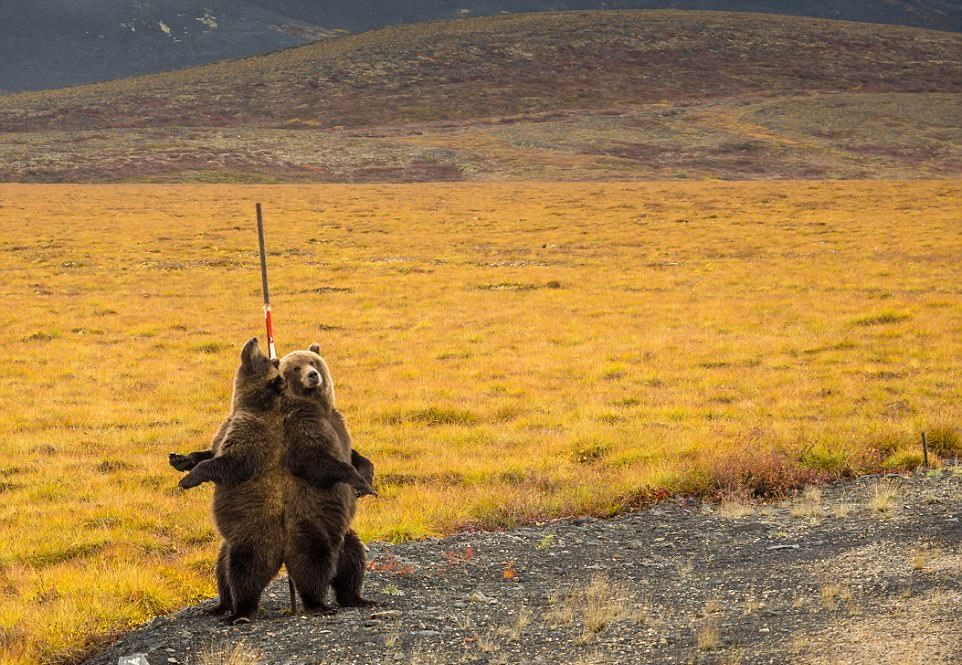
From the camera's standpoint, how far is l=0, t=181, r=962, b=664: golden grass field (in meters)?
11.2

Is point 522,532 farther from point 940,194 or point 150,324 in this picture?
point 940,194

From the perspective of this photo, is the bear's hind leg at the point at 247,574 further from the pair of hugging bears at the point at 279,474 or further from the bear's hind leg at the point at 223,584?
the bear's hind leg at the point at 223,584

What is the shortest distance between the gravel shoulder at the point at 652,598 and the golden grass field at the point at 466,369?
3.24 feet

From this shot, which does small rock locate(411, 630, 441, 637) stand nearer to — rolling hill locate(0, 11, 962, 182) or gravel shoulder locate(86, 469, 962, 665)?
gravel shoulder locate(86, 469, 962, 665)

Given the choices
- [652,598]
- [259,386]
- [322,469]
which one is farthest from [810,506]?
[259,386]

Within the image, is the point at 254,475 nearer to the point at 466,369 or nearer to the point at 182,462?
the point at 182,462

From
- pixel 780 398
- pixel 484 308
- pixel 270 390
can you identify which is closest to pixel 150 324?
pixel 484 308

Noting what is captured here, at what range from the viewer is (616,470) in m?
13.3

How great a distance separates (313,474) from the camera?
6418 mm

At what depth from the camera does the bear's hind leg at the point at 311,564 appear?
6723 mm

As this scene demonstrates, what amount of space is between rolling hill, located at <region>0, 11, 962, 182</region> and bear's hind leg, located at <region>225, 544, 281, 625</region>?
9307 cm

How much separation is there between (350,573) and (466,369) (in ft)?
48.6

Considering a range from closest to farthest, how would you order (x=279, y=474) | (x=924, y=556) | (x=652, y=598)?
(x=279, y=474), (x=652, y=598), (x=924, y=556)

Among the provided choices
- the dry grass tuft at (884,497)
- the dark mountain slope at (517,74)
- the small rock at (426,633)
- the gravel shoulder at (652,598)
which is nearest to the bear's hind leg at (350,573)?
the gravel shoulder at (652,598)
